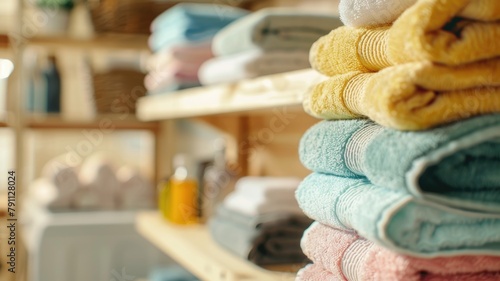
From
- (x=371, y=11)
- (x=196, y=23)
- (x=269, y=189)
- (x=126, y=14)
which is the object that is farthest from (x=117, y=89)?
(x=371, y=11)

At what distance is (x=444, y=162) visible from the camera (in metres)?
0.53

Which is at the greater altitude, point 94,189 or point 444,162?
point 444,162

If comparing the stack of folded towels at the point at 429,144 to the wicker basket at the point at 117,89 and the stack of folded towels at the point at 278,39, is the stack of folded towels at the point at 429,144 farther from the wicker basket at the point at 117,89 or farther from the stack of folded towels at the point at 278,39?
the wicker basket at the point at 117,89

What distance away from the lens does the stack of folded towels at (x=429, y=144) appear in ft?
1.65

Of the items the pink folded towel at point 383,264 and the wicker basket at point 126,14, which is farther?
the wicker basket at point 126,14

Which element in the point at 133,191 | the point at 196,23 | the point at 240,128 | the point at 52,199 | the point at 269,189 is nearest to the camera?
A: the point at 269,189

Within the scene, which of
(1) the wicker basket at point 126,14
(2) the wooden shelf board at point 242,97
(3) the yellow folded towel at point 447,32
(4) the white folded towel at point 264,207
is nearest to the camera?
(3) the yellow folded towel at point 447,32

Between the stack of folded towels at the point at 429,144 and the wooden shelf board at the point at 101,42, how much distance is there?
161 centimetres

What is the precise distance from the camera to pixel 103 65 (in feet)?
7.93

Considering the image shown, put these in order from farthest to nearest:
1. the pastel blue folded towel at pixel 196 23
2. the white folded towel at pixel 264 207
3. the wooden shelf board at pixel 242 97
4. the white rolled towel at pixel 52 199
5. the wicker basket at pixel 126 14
Result: the wicker basket at pixel 126 14 < the white rolled towel at pixel 52 199 < the pastel blue folded towel at pixel 196 23 < the white folded towel at pixel 264 207 < the wooden shelf board at pixel 242 97

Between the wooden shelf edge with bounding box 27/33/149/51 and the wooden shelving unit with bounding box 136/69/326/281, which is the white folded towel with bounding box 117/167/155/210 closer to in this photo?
the wooden shelving unit with bounding box 136/69/326/281

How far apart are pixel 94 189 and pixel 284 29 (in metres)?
1.07

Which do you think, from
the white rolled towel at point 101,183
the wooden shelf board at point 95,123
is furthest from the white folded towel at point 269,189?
the wooden shelf board at point 95,123

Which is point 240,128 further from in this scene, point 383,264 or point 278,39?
point 383,264
